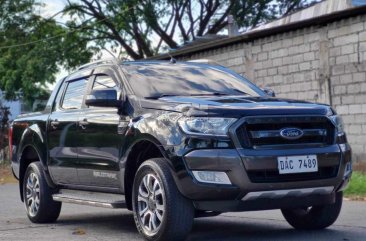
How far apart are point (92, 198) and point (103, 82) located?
1.25m

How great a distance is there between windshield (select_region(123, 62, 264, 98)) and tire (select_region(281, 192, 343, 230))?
1.33 meters

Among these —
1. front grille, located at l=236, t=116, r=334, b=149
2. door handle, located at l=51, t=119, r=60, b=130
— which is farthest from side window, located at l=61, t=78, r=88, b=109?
front grille, located at l=236, t=116, r=334, b=149

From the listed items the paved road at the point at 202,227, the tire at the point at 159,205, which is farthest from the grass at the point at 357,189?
the tire at the point at 159,205

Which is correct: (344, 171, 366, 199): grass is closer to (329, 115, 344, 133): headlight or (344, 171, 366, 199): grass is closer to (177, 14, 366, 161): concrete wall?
(177, 14, 366, 161): concrete wall

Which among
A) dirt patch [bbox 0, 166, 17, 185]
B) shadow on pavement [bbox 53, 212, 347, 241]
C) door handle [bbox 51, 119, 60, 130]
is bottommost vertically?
dirt patch [bbox 0, 166, 17, 185]

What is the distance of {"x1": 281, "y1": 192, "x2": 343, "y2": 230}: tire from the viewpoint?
7898 millimetres

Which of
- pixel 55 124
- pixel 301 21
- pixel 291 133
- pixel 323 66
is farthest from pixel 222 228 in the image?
pixel 301 21

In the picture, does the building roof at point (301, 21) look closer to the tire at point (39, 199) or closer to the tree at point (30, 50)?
the tire at point (39, 199)

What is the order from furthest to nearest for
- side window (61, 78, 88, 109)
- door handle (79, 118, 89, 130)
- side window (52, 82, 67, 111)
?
side window (52, 82, 67, 111) < side window (61, 78, 88, 109) < door handle (79, 118, 89, 130)

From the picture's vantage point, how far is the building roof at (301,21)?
16984 millimetres

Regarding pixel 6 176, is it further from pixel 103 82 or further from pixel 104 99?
pixel 104 99

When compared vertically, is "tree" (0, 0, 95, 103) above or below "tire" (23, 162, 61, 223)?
above

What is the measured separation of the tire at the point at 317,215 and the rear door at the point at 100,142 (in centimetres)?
171

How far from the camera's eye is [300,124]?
7191mm
